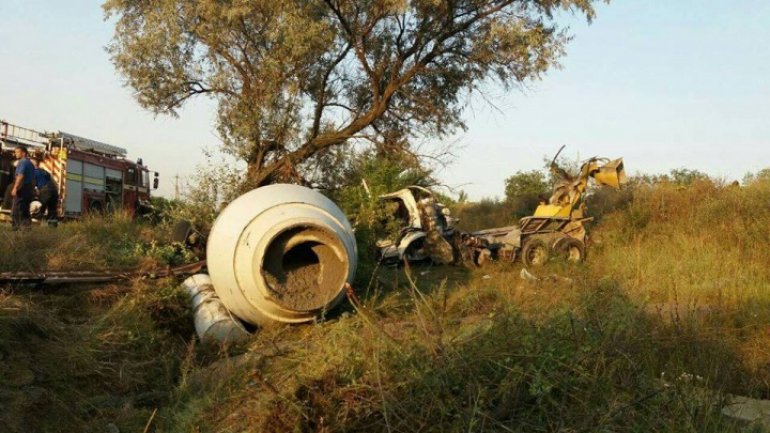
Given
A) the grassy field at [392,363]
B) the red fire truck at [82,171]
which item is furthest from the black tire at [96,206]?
the grassy field at [392,363]

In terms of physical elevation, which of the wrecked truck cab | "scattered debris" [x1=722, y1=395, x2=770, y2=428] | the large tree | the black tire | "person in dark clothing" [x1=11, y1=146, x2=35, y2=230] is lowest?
"scattered debris" [x1=722, y1=395, x2=770, y2=428]

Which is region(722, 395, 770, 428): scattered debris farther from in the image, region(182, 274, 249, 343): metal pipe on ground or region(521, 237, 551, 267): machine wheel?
region(521, 237, 551, 267): machine wheel

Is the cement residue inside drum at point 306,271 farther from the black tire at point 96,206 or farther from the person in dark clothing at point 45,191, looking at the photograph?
the black tire at point 96,206

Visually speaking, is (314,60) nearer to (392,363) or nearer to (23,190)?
(23,190)

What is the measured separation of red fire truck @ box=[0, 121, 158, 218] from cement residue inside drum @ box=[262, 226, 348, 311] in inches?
457

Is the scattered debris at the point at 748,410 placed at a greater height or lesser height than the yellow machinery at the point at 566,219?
lesser

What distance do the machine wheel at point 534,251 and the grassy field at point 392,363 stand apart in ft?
14.6

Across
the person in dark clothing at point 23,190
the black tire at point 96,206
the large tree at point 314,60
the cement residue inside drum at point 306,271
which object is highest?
the large tree at point 314,60

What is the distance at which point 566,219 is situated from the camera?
544 inches

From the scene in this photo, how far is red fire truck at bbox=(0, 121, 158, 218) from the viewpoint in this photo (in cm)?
1773

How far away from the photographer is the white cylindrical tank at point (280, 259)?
646 centimetres

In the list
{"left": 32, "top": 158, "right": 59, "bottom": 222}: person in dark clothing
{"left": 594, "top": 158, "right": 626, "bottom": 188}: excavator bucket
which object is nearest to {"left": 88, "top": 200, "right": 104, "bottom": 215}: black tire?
{"left": 32, "top": 158, "right": 59, "bottom": 222}: person in dark clothing

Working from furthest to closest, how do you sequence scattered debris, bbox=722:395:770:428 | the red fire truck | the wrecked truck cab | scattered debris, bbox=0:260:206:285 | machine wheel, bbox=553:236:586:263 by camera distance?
the red fire truck
machine wheel, bbox=553:236:586:263
the wrecked truck cab
scattered debris, bbox=0:260:206:285
scattered debris, bbox=722:395:770:428

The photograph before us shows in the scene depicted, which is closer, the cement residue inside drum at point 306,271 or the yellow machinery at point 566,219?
the cement residue inside drum at point 306,271
